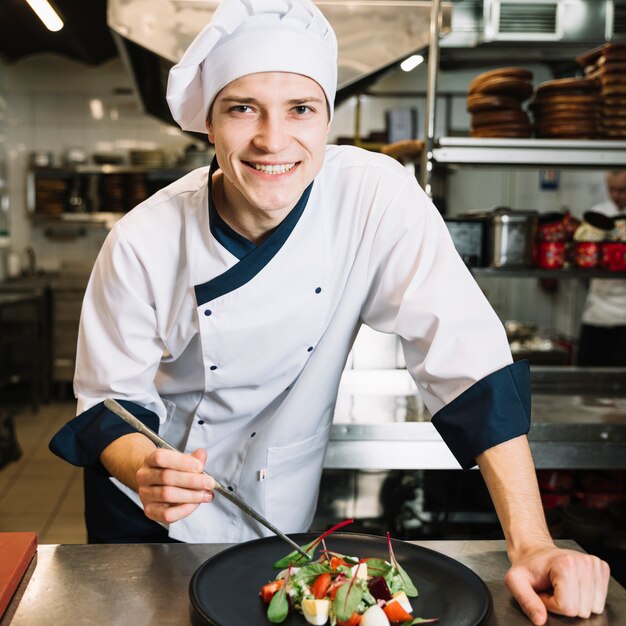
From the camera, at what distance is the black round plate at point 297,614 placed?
954 millimetres

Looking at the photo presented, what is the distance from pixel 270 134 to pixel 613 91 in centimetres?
189

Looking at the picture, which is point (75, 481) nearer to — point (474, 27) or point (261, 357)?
point (261, 357)

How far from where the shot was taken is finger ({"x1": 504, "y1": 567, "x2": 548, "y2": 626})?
3.26 ft

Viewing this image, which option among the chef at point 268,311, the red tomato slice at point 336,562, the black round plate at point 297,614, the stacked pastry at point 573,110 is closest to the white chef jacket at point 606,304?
the stacked pastry at point 573,110

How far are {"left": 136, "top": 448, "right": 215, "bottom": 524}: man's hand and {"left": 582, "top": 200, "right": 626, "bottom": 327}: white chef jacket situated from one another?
4060mm

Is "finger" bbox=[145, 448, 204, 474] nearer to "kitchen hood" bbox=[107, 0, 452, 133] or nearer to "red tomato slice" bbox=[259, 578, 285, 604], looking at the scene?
"red tomato slice" bbox=[259, 578, 285, 604]

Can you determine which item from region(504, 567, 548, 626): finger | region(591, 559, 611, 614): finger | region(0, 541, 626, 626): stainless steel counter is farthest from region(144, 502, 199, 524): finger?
region(591, 559, 611, 614): finger

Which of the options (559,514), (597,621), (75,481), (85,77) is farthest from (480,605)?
(85,77)

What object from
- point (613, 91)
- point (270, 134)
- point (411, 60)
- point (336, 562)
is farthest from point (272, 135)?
point (613, 91)

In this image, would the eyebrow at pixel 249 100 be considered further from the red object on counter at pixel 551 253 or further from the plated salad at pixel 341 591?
the red object on counter at pixel 551 253

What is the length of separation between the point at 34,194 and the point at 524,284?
458 cm

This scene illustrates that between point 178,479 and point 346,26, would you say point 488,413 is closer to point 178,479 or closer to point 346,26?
point 178,479

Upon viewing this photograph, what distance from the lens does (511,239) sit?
104 inches

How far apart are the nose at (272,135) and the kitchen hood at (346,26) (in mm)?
1373
